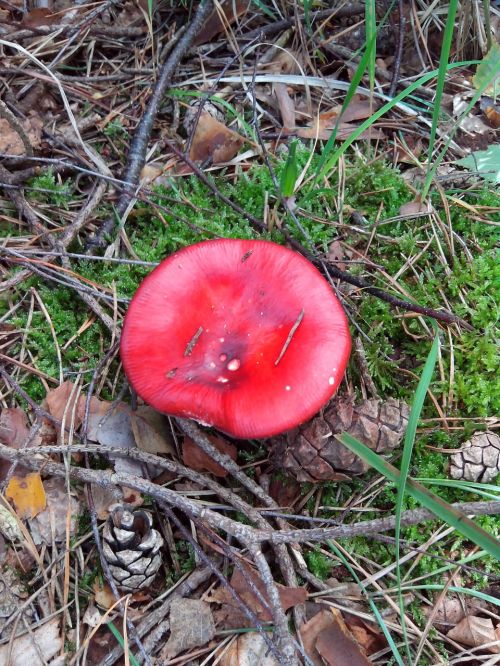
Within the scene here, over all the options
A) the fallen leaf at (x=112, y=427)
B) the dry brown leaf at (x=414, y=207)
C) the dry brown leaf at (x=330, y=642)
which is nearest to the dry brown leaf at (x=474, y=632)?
the dry brown leaf at (x=330, y=642)

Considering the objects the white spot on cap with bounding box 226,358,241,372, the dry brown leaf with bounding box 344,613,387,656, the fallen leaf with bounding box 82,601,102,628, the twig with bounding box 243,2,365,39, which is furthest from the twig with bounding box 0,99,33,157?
the dry brown leaf with bounding box 344,613,387,656

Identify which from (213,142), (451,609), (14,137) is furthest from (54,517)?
(213,142)

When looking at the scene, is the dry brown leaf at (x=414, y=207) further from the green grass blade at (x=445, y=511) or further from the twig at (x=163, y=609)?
the twig at (x=163, y=609)

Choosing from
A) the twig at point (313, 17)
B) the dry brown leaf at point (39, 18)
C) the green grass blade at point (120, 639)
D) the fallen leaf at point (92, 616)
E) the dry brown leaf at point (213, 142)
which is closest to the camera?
the green grass blade at point (120, 639)

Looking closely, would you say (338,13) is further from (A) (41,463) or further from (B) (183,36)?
(A) (41,463)

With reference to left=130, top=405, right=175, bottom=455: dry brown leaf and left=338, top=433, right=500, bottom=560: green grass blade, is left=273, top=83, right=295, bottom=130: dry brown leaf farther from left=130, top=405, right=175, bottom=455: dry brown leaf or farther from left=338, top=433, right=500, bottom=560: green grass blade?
left=338, top=433, right=500, bottom=560: green grass blade
